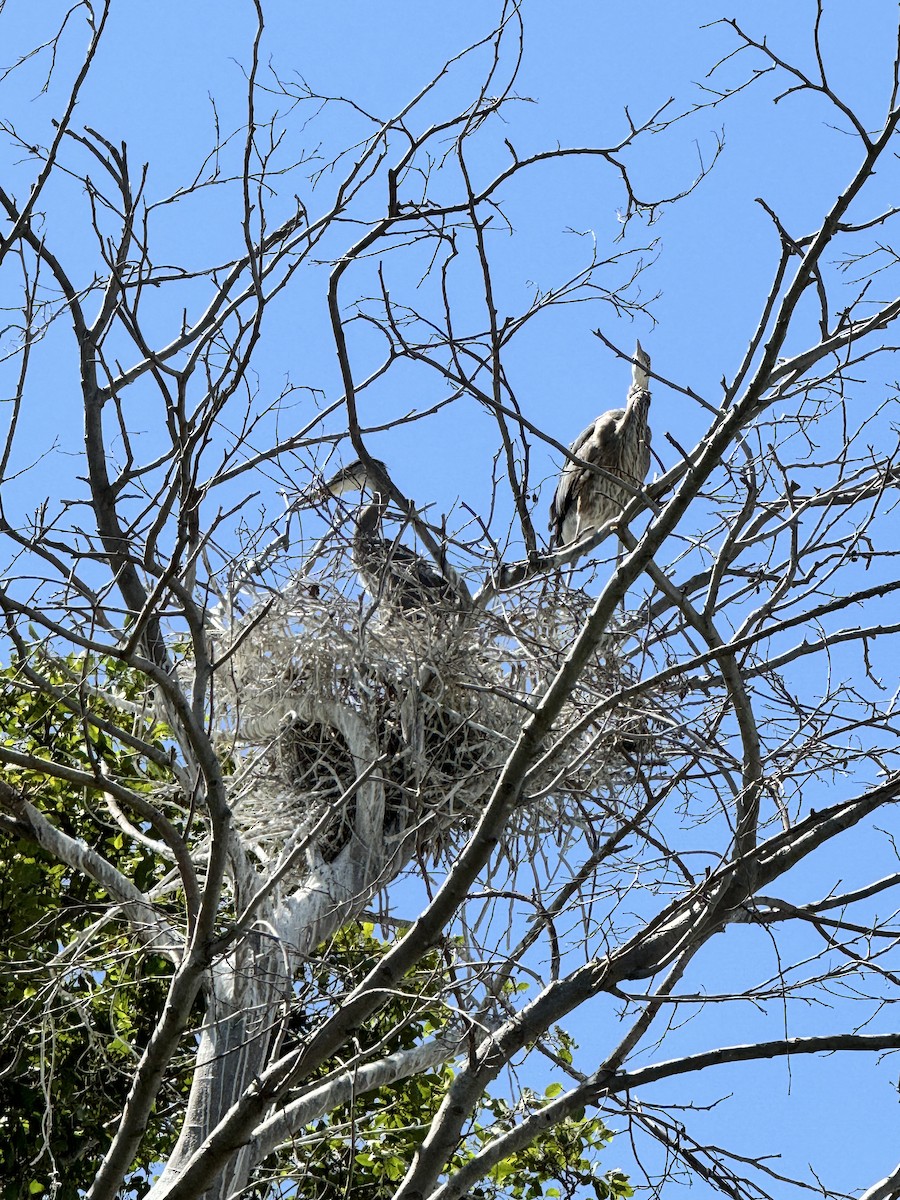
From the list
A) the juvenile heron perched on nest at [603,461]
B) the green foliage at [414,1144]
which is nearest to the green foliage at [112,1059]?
the green foliage at [414,1144]

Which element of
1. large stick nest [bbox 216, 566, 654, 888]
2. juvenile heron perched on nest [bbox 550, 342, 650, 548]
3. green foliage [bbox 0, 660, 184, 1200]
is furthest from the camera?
juvenile heron perched on nest [bbox 550, 342, 650, 548]

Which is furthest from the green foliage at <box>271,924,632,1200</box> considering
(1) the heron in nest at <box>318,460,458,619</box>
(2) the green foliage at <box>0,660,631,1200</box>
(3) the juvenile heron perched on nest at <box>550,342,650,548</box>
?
(3) the juvenile heron perched on nest at <box>550,342,650,548</box>

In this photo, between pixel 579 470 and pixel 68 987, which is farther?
pixel 579 470

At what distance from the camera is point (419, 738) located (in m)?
5.01

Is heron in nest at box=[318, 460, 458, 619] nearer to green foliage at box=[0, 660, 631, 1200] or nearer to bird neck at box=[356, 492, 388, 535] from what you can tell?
bird neck at box=[356, 492, 388, 535]

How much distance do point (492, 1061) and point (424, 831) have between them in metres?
1.27

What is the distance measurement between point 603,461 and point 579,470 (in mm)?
149

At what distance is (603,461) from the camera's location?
8.34 metres

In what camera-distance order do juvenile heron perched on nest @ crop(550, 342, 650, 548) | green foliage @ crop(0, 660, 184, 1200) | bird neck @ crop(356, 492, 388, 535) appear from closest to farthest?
green foliage @ crop(0, 660, 184, 1200), bird neck @ crop(356, 492, 388, 535), juvenile heron perched on nest @ crop(550, 342, 650, 548)

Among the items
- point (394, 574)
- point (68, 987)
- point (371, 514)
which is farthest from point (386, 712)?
point (68, 987)

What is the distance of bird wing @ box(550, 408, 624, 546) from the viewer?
27.4 ft

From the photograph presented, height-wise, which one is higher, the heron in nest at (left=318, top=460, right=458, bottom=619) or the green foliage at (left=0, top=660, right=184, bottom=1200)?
the heron in nest at (left=318, top=460, right=458, bottom=619)

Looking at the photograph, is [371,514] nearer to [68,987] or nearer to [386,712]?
[386,712]

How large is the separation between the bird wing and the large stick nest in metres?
2.91
